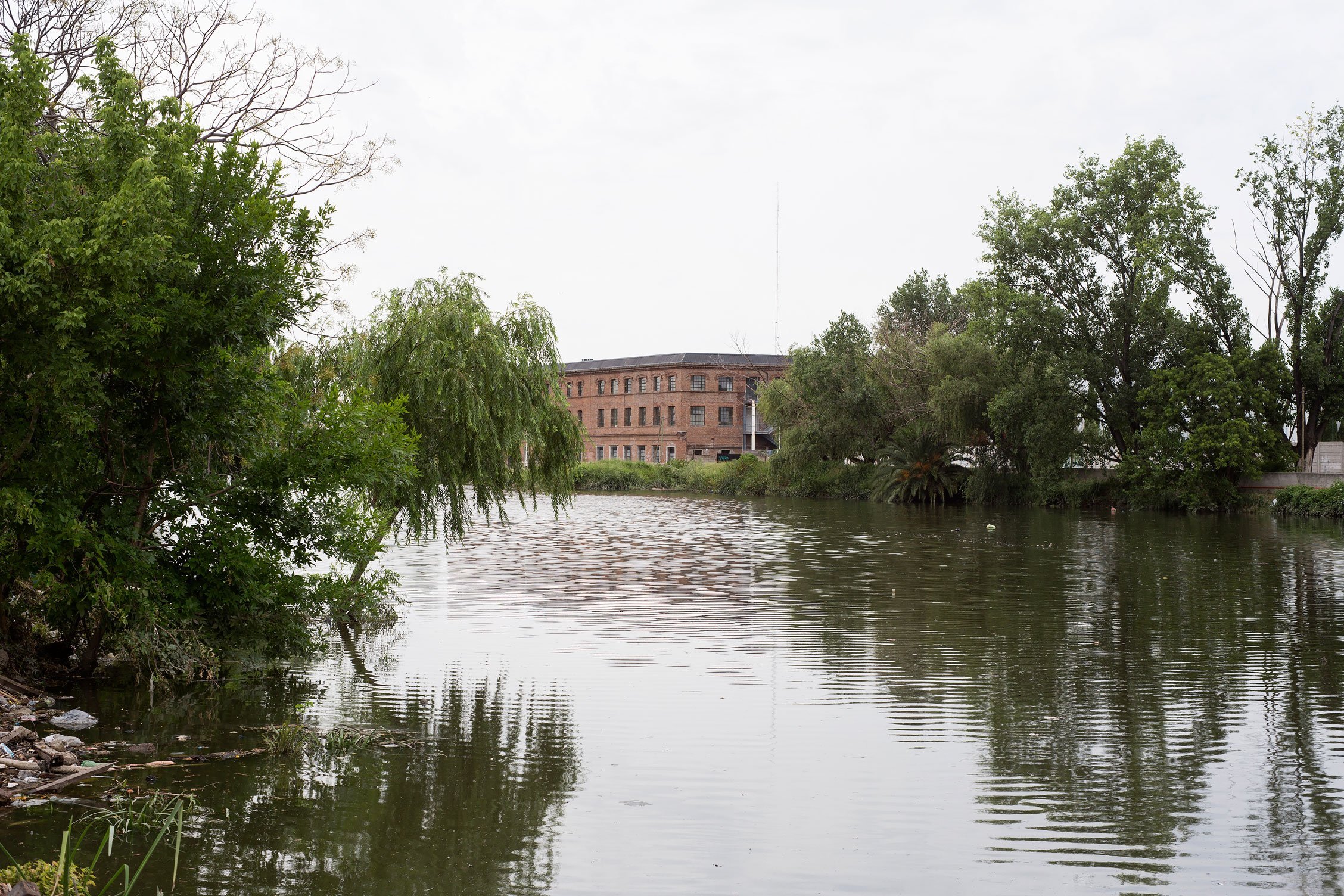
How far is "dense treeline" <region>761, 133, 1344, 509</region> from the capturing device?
1848 inches

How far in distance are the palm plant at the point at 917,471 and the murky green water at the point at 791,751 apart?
38.6 meters

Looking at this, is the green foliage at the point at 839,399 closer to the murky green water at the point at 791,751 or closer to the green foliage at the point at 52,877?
the murky green water at the point at 791,751

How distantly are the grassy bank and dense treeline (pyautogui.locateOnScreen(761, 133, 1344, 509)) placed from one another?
7.12 metres

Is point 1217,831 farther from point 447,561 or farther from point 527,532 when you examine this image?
point 527,532

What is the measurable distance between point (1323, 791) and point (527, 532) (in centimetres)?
2785

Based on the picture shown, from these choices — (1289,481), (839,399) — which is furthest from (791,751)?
(839,399)

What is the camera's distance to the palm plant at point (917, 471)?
2265 inches

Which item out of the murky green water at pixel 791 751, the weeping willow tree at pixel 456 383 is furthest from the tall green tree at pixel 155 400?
the weeping willow tree at pixel 456 383

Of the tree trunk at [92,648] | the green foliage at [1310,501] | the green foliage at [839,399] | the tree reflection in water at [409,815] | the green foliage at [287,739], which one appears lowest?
the tree reflection in water at [409,815]

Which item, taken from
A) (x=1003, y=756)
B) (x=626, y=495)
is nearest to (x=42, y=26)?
(x=1003, y=756)

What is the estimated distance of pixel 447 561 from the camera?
24328 millimetres

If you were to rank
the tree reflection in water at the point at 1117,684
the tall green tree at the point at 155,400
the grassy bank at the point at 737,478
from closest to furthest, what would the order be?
the tree reflection in water at the point at 1117,684
the tall green tree at the point at 155,400
the grassy bank at the point at 737,478

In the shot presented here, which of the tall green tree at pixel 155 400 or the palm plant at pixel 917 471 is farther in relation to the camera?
the palm plant at pixel 917 471

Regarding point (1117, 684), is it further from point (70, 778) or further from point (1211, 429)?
point (1211, 429)
